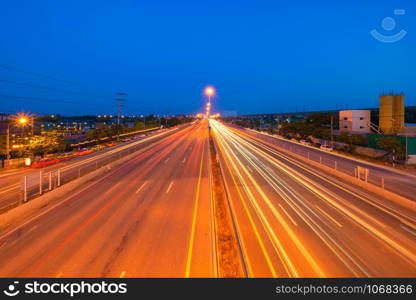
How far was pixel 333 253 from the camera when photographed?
9.67 meters

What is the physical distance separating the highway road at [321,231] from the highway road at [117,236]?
2.40m

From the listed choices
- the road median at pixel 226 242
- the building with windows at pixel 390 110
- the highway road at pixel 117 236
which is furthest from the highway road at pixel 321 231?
the building with windows at pixel 390 110

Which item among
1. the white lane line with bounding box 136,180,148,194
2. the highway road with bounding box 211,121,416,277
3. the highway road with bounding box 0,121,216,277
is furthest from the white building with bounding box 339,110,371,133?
the white lane line with bounding box 136,180,148,194

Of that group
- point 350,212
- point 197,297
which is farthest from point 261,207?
point 197,297

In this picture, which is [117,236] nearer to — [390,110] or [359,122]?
[359,122]

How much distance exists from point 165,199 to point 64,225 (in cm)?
685

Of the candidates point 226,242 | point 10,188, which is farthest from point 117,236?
point 10,188

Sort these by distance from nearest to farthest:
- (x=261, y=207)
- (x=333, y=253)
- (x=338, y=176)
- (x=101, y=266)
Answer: (x=101, y=266), (x=333, y=253), (x=261, y=207), (x=338, y=176)

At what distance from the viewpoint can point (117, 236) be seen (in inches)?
447

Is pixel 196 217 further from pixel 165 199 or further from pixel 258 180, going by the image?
pixel 258 180

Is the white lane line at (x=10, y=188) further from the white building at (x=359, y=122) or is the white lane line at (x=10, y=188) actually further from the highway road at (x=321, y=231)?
the white building at (x=359, y=122)

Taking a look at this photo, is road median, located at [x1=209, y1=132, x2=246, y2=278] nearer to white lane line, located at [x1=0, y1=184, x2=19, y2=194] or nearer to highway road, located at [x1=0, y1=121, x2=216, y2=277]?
highway road, located at [x1=0, y1=121, x2=216, y2=277]

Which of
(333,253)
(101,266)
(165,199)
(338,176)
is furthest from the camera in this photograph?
(338,176)

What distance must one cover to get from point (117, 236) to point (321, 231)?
1104 cm
